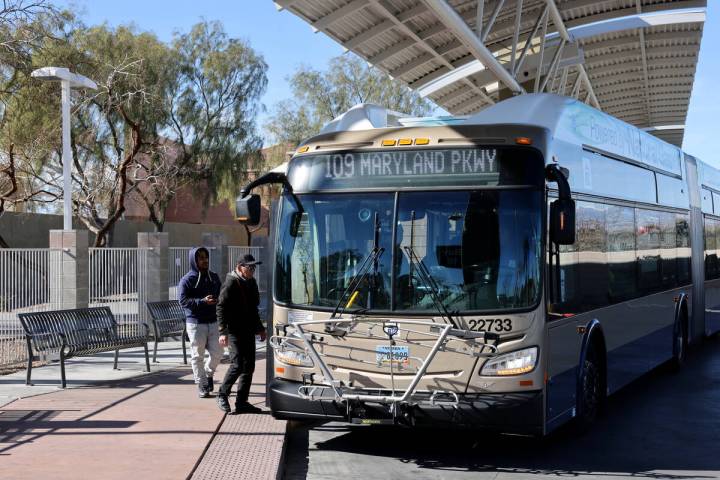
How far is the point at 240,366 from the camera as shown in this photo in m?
9.73

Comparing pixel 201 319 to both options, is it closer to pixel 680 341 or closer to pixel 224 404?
pixel 224 404

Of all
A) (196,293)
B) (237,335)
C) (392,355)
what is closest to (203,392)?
(196,293)

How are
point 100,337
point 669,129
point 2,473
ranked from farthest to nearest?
point 669,129 < point 100,337 < point 2,473

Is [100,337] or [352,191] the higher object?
[352,191]

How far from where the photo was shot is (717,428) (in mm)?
9594

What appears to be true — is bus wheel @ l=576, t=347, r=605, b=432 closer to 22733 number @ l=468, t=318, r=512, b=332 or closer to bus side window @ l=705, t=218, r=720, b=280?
22733 number @ l=468, t=318, r=512, b=332

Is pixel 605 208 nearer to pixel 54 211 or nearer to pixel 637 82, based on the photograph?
pixel 637 82

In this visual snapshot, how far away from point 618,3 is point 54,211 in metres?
34.2

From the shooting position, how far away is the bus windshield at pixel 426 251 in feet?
25.0

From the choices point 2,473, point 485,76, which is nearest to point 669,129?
point 485,76

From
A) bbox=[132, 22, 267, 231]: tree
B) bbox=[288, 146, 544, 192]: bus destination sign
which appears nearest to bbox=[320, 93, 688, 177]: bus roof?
bbox=[288, 146, 544, 192]: bus destination sign

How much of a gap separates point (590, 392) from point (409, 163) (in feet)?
10.0

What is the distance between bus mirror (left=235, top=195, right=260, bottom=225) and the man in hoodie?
2435 mm

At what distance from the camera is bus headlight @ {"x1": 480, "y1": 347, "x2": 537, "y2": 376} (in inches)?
295
